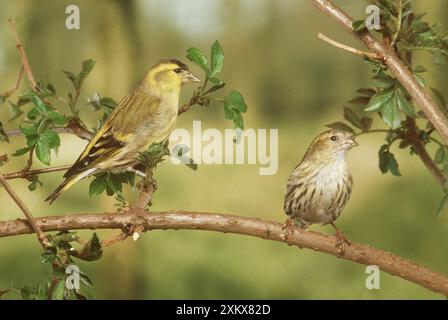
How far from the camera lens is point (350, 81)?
1518 mm

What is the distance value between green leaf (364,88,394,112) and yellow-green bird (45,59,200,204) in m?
0.20

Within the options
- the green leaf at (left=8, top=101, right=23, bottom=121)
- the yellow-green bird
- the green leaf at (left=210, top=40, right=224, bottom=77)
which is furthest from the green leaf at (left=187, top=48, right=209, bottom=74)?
the green leaf at (left=8, top=101, right=23, bottom=121)

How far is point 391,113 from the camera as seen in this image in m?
0.77

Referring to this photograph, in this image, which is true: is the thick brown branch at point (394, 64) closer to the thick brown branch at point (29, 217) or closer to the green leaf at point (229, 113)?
the green leaf at point (229, 113)

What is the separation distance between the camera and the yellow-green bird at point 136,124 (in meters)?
0.86

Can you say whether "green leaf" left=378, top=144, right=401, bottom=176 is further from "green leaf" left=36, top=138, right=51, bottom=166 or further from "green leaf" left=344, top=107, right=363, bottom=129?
"green leaf" left=36, top=138, right=51, bottom=166

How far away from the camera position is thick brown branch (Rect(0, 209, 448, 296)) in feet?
2.43

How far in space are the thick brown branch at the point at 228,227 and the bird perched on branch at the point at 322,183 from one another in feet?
0.47

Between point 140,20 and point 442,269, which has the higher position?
point 140,20

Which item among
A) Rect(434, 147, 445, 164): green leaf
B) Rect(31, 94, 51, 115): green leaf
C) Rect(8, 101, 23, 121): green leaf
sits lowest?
Rect(31, 94, 51, 115): green leaf

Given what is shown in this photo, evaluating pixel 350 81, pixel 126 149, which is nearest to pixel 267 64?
pixel 350 81

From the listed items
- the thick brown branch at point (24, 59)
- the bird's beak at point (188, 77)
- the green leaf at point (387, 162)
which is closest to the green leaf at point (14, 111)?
the thick brown branch at point (24, 59)

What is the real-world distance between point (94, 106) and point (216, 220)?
225mm
